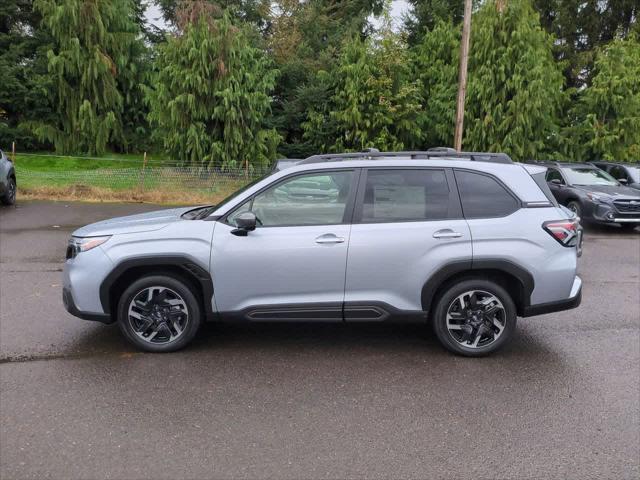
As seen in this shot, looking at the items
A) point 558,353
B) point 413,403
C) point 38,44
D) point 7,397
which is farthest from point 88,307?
point 38,44

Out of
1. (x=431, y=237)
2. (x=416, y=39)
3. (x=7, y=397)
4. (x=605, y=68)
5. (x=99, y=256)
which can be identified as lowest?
(x=7, y=397)

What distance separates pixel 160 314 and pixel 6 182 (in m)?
11.0

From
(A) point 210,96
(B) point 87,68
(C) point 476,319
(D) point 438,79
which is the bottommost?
(C) point 476,319

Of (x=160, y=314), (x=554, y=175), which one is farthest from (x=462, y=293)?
(x=554, y=175)

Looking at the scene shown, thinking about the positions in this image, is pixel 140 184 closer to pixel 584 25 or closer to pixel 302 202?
pixel 302 202

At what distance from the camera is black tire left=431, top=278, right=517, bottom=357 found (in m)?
A: 4.62

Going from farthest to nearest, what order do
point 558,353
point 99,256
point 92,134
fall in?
point 92,134 → point 558,353 → point 99,256

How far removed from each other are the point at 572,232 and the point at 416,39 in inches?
951

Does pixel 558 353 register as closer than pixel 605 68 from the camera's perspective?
Yes

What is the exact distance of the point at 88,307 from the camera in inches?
181

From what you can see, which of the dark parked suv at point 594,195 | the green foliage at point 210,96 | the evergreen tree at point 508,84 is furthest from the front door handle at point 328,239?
the evergreen tree at point 508,84

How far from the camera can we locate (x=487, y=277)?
15.5 ft

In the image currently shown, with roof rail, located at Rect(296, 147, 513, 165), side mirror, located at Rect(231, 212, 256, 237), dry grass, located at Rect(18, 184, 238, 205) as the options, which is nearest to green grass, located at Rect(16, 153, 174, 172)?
dry grass, located at Rect(18, 184, 238, 205)

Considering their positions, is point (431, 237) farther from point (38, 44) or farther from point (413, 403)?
point (38, 44)
